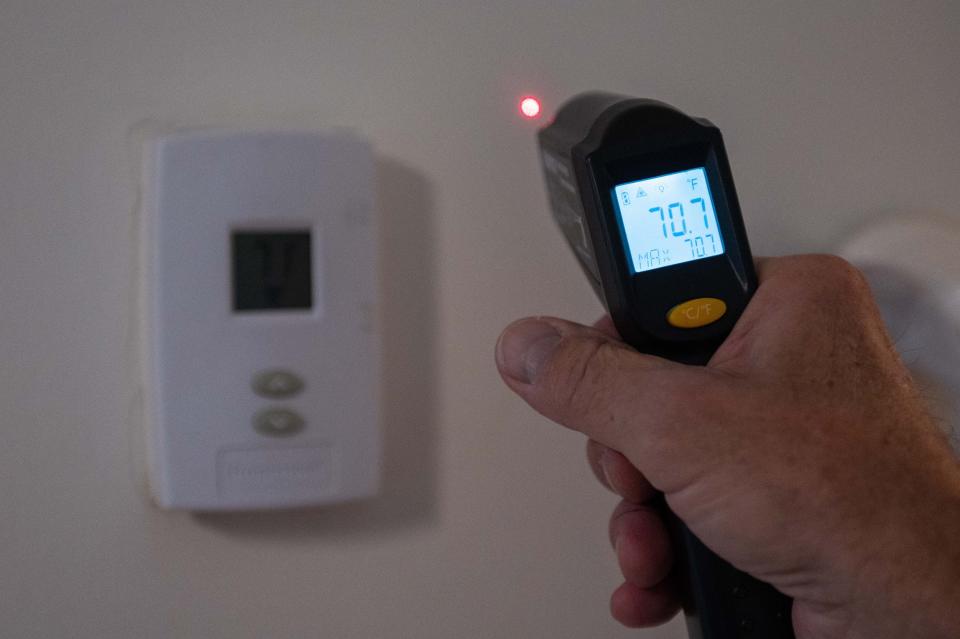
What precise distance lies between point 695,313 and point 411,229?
0.69 feet

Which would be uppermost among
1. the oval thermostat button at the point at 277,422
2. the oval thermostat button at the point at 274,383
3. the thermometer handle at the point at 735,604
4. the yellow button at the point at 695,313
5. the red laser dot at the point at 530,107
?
the red laser dot at the point at 530,107

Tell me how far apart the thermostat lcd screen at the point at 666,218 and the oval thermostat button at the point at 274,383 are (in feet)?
0.73

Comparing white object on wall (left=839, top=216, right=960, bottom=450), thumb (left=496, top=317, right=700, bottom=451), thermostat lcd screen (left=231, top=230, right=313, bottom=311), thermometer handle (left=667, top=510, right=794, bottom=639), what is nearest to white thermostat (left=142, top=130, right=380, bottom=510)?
thermostat lcd screen (left=231, top=230, right=313, bottom=311)

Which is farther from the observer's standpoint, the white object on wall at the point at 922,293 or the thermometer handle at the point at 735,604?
the white object on wall at the point at 922,293

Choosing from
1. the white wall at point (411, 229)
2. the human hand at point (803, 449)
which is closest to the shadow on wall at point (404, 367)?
the white wall at point (411, 229)

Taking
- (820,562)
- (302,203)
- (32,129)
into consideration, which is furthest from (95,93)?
(820,562)

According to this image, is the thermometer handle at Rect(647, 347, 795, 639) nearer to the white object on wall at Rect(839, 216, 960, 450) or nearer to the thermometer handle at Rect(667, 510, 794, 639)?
the thermometer handle at Rect(667, 510, 794, 639)

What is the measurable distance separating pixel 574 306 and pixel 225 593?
0.30m

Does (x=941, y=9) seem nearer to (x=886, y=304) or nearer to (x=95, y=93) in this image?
(x=886, y=304)

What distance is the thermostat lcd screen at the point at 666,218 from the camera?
0.44 metres

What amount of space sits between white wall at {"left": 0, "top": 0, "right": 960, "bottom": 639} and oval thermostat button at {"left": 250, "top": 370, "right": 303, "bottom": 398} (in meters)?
0.08

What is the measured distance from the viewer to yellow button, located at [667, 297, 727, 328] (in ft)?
1.46

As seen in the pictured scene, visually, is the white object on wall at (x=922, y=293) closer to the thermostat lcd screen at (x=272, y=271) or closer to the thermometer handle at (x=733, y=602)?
the thermometer handle at (x=733, y=602)

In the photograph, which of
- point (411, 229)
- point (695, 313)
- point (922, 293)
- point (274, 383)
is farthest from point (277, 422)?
point (922, 293)
